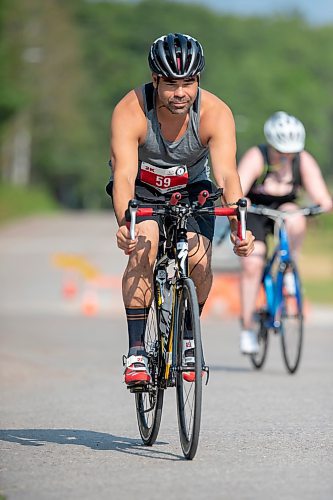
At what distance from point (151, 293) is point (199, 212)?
1.98 ft

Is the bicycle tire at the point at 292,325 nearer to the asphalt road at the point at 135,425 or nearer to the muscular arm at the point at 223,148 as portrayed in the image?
the asphalt road at the point at 135,425

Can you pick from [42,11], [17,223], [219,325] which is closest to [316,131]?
[42,11]

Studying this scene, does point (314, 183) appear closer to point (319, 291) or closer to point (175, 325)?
point (175, 325)

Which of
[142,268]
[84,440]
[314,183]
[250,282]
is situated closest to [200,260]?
[142,268]

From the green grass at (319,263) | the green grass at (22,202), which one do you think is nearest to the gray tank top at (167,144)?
the green grass at (319,263)

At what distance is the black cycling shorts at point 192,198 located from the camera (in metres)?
7.60

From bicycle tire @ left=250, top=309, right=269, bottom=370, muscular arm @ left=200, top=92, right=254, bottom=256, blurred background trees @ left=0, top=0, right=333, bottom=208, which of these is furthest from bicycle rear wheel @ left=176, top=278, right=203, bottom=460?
blurred background trees @ left=0, top=0, right=333, bottom=208

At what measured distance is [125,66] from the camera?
436ft

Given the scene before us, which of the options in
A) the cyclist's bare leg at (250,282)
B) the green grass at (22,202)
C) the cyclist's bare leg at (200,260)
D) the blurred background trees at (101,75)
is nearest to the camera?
the cyclist's bare leg at (200,260)

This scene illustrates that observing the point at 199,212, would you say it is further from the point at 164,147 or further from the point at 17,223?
the point at 17,223

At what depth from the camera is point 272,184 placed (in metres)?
12.5

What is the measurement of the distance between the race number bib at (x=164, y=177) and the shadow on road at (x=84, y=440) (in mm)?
1303

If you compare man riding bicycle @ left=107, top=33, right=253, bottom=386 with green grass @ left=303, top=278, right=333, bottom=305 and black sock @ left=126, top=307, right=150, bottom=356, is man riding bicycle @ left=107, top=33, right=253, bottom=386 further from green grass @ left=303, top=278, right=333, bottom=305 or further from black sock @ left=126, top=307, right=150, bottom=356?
green grass @ left=303, top=278, right=333, bottom=305

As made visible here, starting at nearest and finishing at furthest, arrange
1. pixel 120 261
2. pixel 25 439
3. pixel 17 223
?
1. pixel 25 439
2. pixel 120 261
3. pixel 17 223
